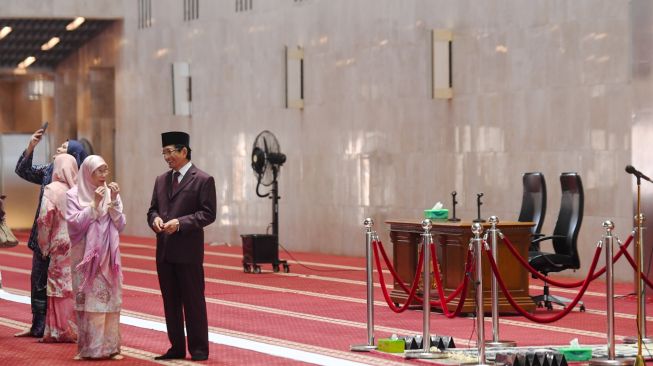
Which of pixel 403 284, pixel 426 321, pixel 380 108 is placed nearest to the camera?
pixel 426 321

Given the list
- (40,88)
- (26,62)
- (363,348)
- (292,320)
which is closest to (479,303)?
(363,348)

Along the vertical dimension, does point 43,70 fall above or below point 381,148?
above

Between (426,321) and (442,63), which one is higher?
(442,63)

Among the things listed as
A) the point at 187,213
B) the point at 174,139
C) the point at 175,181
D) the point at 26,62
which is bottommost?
the point at 187,213

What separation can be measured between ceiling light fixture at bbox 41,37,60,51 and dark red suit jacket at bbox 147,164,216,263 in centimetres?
1888

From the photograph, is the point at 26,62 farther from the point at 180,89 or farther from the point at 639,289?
the point at 639,289

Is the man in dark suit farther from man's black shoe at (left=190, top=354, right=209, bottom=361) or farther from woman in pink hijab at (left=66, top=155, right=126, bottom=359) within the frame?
woman in pink hijab at (left=66, top=155, right=126, bottom=359)

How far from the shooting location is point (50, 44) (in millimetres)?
27188

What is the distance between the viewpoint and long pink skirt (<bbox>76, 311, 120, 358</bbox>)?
28.1 ft

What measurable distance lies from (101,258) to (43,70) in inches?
802

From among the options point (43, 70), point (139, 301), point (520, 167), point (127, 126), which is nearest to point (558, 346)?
point (139, 301)

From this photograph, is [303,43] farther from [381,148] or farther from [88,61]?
[88,61]

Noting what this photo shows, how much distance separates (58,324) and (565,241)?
4.65 metres

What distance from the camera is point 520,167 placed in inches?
631
